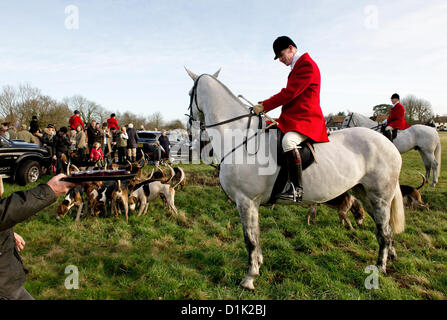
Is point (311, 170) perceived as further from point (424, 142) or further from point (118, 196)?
point (424, 142)

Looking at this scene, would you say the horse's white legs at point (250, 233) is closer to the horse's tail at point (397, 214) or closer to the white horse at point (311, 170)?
the white horse at point (311, 170)

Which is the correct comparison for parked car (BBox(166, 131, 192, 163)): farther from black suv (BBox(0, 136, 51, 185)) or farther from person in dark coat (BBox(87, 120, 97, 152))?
black suv (BBox(0, 136, 51, 185))

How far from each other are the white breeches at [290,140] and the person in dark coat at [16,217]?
2.42 metres

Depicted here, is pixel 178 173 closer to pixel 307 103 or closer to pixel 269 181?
pixel 269 181

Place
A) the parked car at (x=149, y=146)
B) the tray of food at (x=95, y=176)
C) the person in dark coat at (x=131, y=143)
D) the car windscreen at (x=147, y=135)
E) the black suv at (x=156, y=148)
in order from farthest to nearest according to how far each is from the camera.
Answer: the car windscreen at (x=147, y=135)
the black suv at (x=156, y=148)
the parked car at (x=149, y=146)
the person in dark coat at (x=131, y=143)
the tray of food at (x=95, y=176)

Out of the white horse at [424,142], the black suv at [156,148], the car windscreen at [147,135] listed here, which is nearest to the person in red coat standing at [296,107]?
the white horse at [424,142]

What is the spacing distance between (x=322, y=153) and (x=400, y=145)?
8160mm

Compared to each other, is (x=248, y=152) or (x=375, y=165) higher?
(x=248, y=152)

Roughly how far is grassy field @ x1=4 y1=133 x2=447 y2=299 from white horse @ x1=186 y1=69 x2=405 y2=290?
0.50 meters

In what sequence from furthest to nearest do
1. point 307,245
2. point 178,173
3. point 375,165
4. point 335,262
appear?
point 178,173
point 307,245
point 335,262
point 375,165

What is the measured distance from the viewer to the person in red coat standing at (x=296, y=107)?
3.17 metres

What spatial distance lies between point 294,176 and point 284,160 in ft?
0.84

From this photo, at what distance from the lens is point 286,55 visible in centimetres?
334
